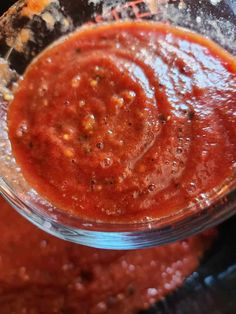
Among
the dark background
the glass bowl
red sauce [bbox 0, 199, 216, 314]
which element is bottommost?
red sauce [bbox 0, 199, 216, 314]

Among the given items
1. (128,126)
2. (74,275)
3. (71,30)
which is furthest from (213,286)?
(71,30)

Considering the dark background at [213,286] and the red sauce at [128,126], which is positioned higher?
the red sauce at [128,126]

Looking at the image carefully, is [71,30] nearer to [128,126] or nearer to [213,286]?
[128,126]

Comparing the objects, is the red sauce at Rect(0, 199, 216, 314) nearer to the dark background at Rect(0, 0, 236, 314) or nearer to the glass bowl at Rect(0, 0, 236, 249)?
the dark background at Rect(0, 0, 236, 314)

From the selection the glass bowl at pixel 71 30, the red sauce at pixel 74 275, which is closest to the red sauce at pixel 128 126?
the glass bowl at pixel 71 30

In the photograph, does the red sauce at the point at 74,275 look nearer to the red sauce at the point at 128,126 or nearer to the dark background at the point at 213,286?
the dark background at the point at 213,286

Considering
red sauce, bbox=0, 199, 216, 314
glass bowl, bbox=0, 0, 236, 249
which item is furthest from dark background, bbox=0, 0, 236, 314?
glass bowl, bbox=0, 0, 236, 249

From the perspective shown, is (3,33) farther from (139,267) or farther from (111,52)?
(139,267)
